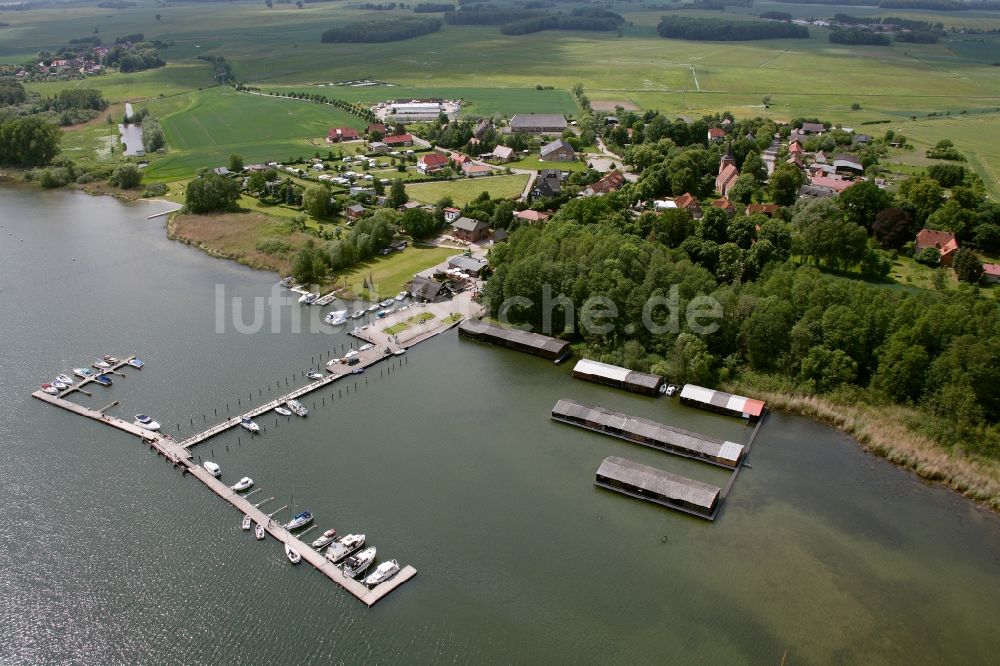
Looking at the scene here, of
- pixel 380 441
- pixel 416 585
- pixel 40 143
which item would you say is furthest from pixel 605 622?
pixel 40 143

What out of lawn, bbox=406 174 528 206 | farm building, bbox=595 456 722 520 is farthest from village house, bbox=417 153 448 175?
farm building, bbox=595 456 722 520

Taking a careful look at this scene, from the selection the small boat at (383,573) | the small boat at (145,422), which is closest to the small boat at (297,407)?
the small boat at (145,422)

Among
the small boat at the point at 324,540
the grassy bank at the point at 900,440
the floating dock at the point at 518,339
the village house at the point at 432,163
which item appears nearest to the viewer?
the small boat at the point at 324,540

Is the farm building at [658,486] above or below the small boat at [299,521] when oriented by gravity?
above

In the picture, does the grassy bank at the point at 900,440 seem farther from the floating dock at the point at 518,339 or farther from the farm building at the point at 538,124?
the farm building at the point at 538,124

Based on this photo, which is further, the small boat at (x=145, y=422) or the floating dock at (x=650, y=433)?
the small boat at (x=145, y=422)

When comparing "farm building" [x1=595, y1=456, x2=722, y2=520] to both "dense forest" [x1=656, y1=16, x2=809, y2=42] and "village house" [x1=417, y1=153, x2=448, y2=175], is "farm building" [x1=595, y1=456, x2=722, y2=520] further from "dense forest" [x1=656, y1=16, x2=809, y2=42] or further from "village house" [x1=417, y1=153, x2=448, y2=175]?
"dense forest" [x1=656, y1=16, x2=809, y2=42]
